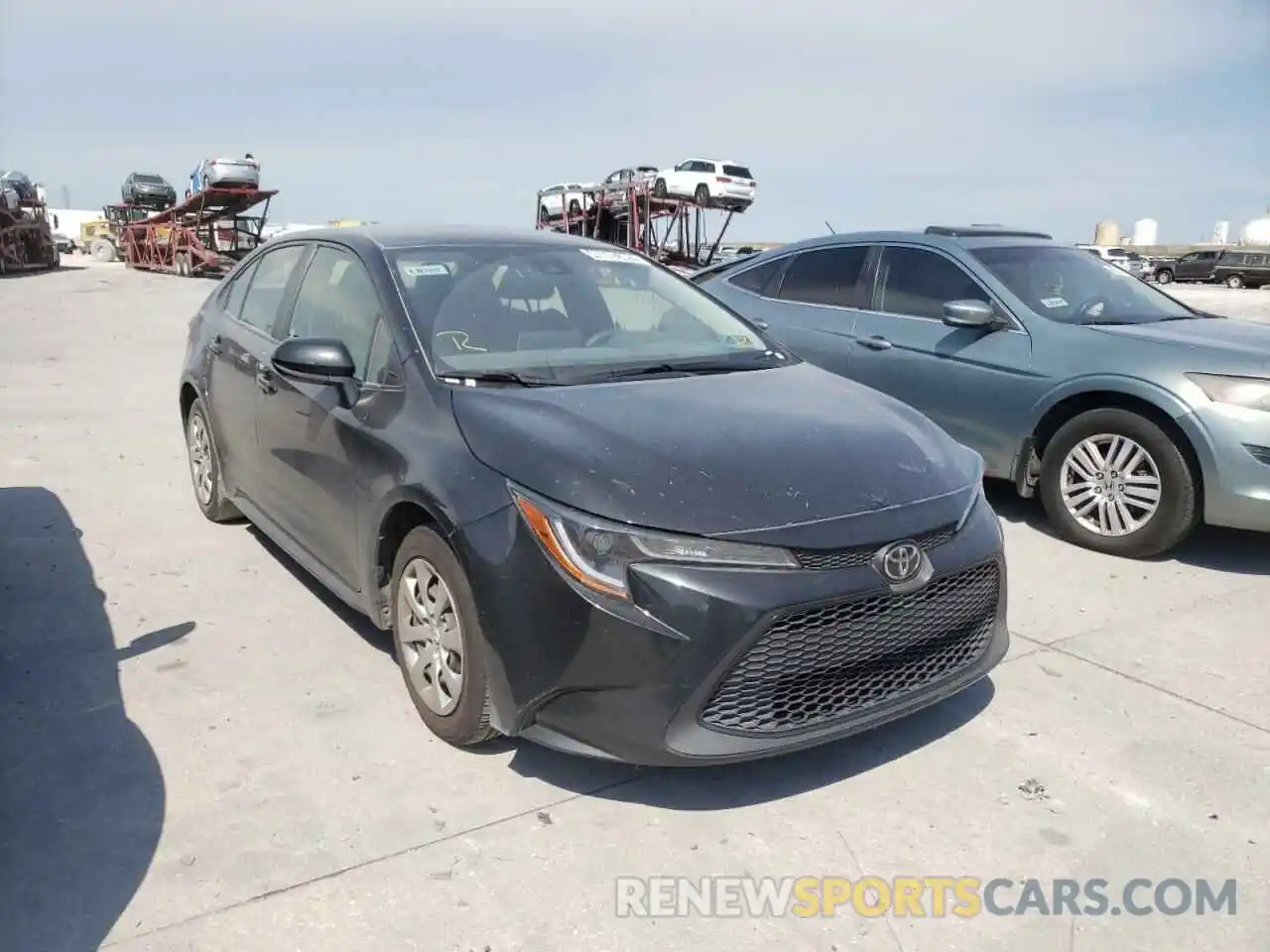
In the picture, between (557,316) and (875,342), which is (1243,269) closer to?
(875,342)

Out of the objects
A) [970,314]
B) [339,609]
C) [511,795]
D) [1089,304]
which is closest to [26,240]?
[339,609]

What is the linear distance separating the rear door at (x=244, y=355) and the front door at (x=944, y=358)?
330cm

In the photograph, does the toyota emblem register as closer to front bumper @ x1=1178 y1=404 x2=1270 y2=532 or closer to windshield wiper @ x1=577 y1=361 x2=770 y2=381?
windshield wiper @ x1=577 y1=361 x2=770 y2=381

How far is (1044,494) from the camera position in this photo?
202 inches

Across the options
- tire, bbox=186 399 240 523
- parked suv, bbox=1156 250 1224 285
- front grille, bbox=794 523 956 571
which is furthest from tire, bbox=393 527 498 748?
parked suv, bbox=1156 250 1224 285

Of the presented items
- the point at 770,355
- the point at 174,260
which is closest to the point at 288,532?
the point at 770,355

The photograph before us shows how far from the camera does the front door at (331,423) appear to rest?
10.8 ft

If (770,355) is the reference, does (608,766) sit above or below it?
below

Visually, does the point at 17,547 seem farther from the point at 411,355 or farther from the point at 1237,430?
the point at 1237,430

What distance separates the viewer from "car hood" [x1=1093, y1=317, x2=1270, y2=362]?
4.66 meters

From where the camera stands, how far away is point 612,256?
4.22 metres

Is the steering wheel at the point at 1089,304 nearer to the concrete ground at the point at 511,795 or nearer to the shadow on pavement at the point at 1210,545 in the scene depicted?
the shadow on pavement at the point at 1210,545

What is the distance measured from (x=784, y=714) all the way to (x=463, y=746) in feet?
3.38

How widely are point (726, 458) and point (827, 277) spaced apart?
3815 mm
